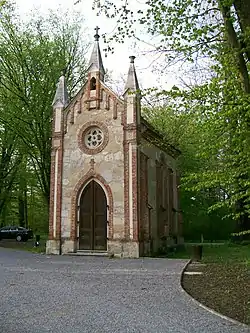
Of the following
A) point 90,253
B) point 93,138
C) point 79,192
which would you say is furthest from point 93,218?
point 93,138

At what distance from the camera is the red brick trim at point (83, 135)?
19734 millimetres

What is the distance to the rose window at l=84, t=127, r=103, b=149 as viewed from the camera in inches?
787

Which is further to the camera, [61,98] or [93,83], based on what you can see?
[61,98]

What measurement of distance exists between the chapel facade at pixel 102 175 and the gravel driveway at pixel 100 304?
643 centimetres

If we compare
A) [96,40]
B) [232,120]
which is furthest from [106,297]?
[96,40]

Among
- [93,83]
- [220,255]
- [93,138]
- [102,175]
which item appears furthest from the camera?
[93,83]

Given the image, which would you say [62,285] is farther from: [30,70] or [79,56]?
[79,56]

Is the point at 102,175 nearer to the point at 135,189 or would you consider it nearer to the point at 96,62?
the point at 135,189

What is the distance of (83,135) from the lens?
20391 millimetres

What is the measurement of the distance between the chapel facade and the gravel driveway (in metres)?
6.43

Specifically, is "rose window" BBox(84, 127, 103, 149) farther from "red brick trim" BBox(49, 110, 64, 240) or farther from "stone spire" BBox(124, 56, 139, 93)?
"stone spire" BBox(124, 56, 139, 93)

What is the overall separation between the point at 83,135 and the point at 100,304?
13755 mm

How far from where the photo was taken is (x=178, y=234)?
25.8 m

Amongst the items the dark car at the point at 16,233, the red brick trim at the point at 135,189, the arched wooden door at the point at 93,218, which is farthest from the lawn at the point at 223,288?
the dark car at the point at 16,233
